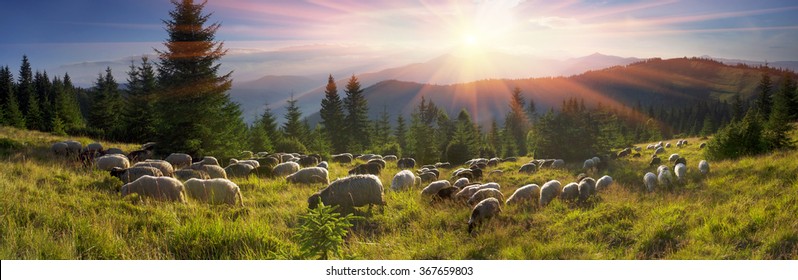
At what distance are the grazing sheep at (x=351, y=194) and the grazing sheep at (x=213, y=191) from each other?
2.03 meters

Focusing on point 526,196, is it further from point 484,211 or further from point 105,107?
point 105,107

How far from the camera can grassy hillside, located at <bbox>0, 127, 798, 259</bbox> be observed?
4570 mm

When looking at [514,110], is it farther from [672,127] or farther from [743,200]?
[743,200]

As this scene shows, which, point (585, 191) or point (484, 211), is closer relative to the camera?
point (484, 211)

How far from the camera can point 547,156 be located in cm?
3625

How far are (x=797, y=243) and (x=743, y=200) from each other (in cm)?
192

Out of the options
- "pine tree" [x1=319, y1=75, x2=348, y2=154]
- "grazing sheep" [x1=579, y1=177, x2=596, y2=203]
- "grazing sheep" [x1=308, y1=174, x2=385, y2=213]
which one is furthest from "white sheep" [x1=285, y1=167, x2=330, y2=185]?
"pine tree" [x1=319, y1=75, x2=348, y2=154]

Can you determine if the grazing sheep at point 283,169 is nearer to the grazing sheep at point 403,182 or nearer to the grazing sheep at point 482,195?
the grazing sheep at point 403,182

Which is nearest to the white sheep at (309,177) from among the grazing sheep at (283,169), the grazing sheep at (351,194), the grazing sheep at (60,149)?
the grazing sheep at (283,169)

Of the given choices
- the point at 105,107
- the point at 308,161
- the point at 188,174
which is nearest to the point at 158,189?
the point at 188,174

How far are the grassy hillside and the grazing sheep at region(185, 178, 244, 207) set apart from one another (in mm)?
735

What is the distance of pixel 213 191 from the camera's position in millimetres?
8898

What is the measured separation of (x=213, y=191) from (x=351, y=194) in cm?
353
